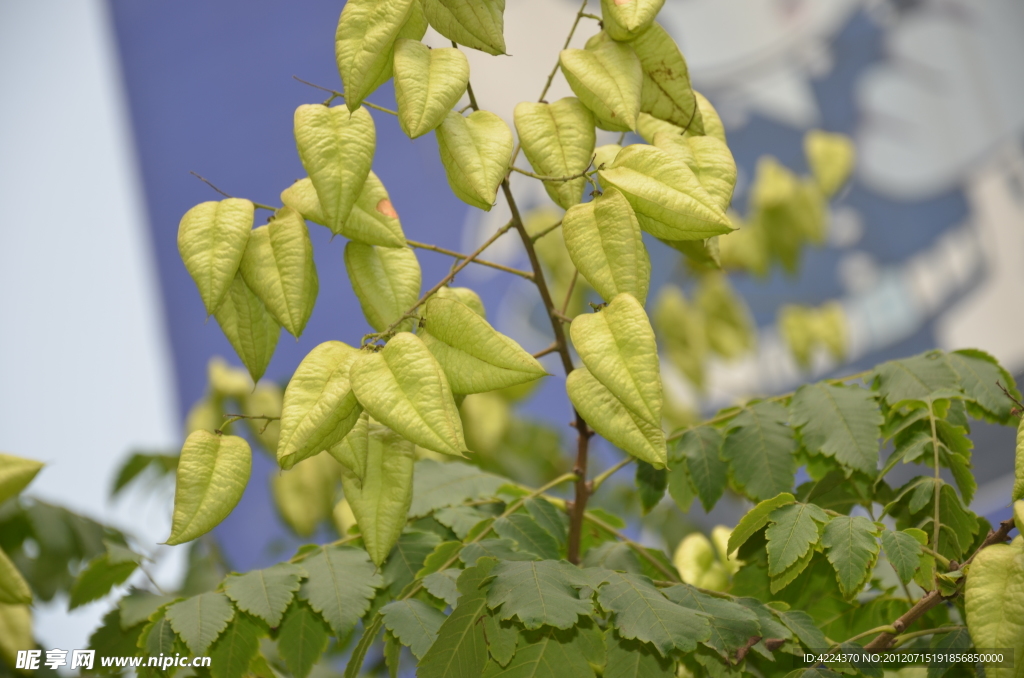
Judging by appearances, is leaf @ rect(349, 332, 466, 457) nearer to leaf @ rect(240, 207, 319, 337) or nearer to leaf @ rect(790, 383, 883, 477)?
leaf @ rect(240, 207, 319, 337)

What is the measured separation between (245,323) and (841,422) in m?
0.58

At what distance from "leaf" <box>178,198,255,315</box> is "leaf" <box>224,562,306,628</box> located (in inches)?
10.0

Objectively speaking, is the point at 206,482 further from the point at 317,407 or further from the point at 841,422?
the point at 841,422

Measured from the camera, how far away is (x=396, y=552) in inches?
33.9

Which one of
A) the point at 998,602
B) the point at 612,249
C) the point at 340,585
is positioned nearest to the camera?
the point at 998,602

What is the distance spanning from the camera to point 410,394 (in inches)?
24.9

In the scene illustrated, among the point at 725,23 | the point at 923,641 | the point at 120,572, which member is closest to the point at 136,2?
the point at 725,23

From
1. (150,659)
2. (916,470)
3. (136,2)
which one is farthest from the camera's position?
(136,2)

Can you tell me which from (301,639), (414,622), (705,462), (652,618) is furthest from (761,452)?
(301,639)

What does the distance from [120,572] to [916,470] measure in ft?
6.28

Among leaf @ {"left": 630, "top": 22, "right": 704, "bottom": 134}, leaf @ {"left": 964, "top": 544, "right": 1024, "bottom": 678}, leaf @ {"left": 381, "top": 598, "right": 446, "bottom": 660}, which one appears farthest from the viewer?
leaf @ {"left": 630, "top": 22, "right": 704, "bottom": 134}

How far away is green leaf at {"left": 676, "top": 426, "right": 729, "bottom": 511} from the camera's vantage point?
32.9 inches

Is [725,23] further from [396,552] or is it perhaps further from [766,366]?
[396,552]

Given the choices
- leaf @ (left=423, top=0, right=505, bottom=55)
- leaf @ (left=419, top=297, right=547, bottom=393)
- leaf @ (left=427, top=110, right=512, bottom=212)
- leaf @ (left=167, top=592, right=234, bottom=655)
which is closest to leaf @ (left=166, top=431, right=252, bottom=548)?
leaf @ (left=167, top=592, right=234, bottom=655)
